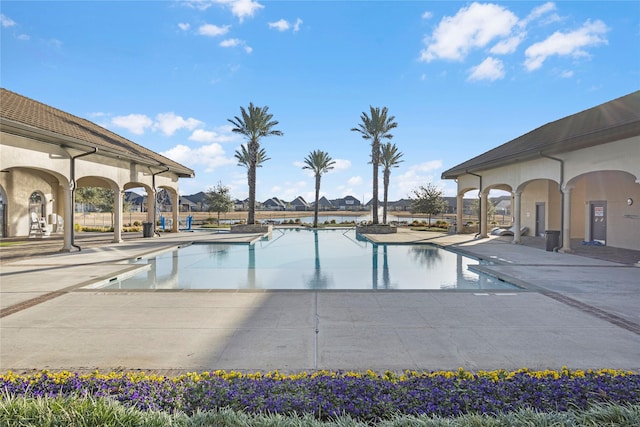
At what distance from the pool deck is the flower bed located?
21.5 inches

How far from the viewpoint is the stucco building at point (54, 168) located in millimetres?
11986

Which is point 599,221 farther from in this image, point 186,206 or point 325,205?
point 325,205

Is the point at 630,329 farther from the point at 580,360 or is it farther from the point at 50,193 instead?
the point at 50,193

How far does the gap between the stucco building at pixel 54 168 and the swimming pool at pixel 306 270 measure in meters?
4.72

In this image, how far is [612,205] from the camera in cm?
1758

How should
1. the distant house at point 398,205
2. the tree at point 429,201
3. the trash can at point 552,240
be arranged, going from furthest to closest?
the distant house at point 398,205
the tree at point 429,201
the trash can at point 552,240

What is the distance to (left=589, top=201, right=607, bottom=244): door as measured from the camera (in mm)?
18234

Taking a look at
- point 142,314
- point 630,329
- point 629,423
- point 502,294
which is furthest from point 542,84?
point 142,314

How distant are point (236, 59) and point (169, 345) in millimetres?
13251

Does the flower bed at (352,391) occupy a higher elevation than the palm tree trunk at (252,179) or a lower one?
lower

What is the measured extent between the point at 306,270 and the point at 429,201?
81.5 ft

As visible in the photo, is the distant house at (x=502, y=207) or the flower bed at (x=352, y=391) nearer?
the flower bed at (x=352, y=391)

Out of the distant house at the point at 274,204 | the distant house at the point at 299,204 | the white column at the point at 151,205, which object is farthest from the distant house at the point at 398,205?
the white column at the point at 151,205

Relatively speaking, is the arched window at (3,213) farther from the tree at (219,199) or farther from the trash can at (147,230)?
the tree at (219,199)
